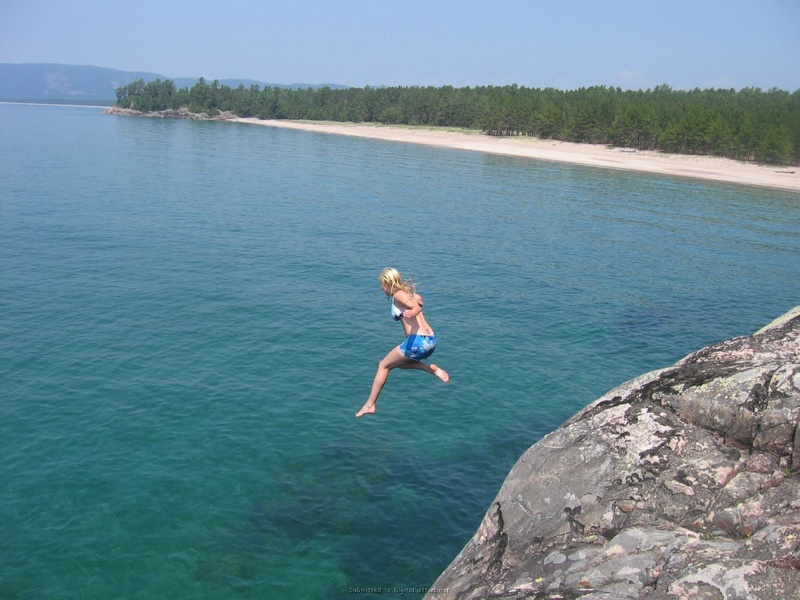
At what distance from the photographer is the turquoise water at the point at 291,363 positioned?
523 inches

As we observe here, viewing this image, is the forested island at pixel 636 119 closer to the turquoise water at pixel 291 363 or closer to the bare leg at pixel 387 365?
the turquoise water at pixel 291 363

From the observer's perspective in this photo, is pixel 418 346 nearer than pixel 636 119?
Yes

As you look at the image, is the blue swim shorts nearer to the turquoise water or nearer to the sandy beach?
the turquoise water

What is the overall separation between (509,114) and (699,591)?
477 feet

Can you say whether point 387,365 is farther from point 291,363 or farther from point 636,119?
point 636,119

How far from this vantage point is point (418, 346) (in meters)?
11.7

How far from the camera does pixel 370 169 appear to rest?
81.2 m

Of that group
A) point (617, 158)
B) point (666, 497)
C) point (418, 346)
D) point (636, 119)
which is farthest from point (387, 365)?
point (636, 119)

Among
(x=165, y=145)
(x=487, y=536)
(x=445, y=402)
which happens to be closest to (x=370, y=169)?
(x=165, y=145)

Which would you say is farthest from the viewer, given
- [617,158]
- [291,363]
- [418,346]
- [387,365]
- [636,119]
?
[636,119]

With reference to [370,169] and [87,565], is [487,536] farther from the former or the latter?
[370,169]

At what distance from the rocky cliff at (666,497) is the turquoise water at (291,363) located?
4.99 m

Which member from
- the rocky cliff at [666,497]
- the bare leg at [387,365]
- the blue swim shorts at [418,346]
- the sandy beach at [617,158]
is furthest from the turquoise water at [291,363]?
the sandy beach at [617,158]

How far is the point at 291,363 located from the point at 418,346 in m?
10.8
